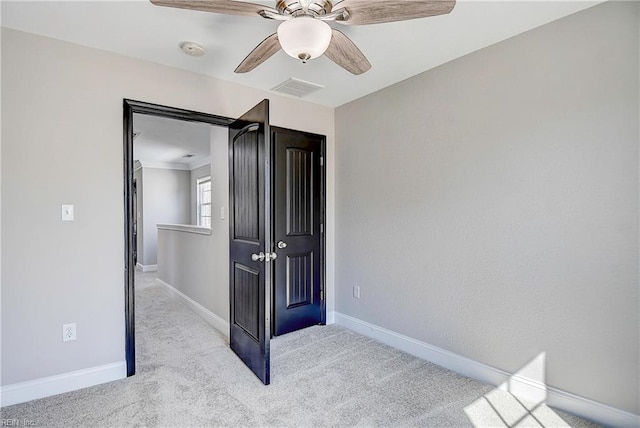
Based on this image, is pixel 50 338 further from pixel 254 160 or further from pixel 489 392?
pixel 489 392

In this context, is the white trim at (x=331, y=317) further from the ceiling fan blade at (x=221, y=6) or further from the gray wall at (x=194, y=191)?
the gray wall at (x=194, y=191)

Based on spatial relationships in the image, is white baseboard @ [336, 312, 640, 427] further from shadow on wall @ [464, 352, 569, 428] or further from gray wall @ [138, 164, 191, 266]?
gray wall @ [138, 164, 191, 266]

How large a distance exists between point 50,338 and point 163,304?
2.32 m

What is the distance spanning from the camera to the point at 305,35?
1421mm

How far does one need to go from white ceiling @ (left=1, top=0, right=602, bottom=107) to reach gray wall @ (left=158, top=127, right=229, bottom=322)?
1113 millimetres

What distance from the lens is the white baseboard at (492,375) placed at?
1.85 meters

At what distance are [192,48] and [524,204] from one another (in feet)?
8.40

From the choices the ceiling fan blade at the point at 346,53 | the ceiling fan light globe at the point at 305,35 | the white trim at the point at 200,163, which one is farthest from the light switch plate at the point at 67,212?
the white trim at the point at 200,163

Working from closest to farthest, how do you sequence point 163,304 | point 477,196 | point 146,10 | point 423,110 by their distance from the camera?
point 146,10, point 477,196, point 423,110, point 163,304

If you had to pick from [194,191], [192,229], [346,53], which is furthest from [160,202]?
[346,53]

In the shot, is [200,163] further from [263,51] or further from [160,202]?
[263,51]

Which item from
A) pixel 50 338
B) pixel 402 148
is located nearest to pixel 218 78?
pixel 402 148

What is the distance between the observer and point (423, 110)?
2803 millimetres

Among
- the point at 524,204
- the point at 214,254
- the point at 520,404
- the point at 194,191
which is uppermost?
the point at 194,191
